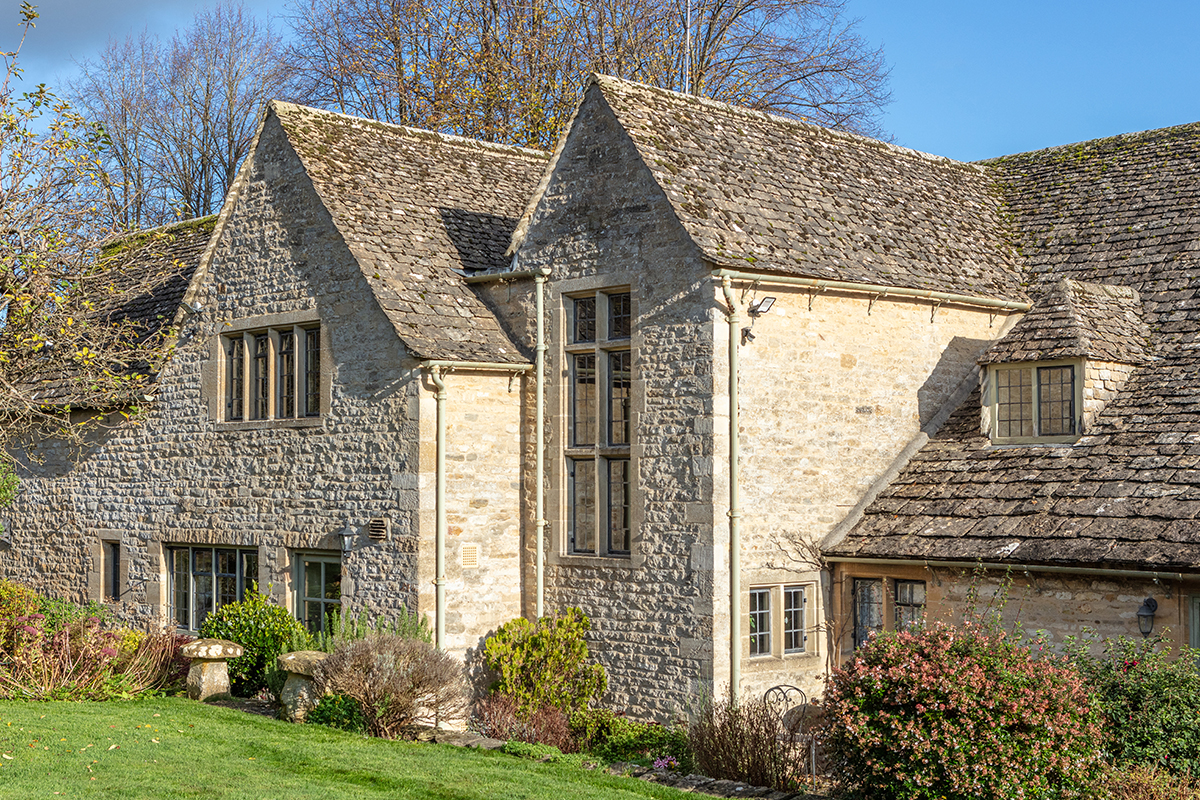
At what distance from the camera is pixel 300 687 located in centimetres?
1603

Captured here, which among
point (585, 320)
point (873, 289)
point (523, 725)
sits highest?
point (873, 289)

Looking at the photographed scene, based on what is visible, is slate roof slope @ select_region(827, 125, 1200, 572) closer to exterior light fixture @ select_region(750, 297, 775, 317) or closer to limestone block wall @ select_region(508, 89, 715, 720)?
limestone block wall @ select_region(508, 89, 715, 720)

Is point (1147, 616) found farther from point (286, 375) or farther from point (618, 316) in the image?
point (286, 375)

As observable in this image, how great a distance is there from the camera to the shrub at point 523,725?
51.9ft

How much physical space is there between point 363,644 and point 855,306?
25.0 feet

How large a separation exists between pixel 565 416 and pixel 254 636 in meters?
5.26

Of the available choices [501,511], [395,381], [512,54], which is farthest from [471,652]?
[512,54]

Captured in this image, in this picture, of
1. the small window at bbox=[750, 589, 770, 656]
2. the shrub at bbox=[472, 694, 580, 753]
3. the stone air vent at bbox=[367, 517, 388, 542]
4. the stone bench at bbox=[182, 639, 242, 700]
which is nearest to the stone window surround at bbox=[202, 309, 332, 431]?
the stone air vent at bbox=[367, 517, 388, 542]

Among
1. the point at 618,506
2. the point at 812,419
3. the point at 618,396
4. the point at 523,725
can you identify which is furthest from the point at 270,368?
the point at 812,419

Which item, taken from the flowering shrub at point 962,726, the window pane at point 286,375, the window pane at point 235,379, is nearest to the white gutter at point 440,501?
the window pane at point 286,375

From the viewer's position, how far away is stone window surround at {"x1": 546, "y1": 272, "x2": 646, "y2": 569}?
17.1 meters

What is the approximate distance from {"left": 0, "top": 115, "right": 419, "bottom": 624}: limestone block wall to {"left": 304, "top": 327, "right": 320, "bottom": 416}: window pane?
0.30 metres

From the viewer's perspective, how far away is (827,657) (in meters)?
17.3

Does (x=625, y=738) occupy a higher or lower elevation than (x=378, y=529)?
lower
